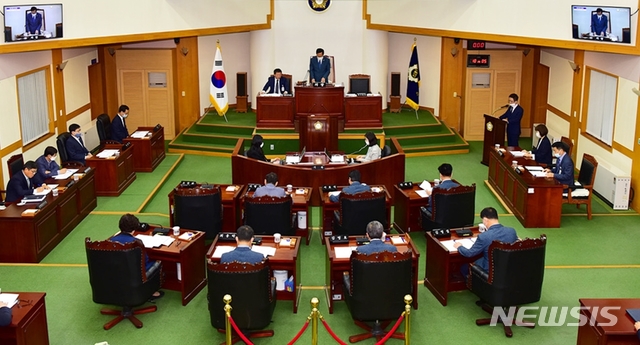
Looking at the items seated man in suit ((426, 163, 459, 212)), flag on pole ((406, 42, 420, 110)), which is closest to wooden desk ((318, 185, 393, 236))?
seated man in suit ((426, 163, 459, 212))

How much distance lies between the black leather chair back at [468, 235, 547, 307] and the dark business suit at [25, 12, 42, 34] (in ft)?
28.1

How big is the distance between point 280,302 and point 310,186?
13.8ft

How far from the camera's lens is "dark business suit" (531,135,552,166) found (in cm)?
1393

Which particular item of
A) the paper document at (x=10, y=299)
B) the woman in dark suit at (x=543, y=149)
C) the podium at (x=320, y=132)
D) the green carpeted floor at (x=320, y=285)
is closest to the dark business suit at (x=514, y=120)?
the woman in dark suit at (x=543, y=149)

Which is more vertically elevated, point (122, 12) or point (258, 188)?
point (122, 12)

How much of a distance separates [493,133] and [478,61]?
137 inches

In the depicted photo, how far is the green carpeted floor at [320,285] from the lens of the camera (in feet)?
29.0

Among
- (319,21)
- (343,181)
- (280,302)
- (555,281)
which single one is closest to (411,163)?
(343,181)

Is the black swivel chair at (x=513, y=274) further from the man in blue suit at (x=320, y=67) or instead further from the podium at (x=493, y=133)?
the man in blue suit at (x=320, y=67)

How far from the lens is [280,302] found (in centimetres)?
968

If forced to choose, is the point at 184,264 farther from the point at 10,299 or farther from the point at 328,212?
the point at 328,212

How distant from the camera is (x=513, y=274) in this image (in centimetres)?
864

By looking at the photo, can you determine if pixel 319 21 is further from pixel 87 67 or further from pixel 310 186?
pixel 310 186

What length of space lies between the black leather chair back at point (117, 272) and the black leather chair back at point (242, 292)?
1006mm
